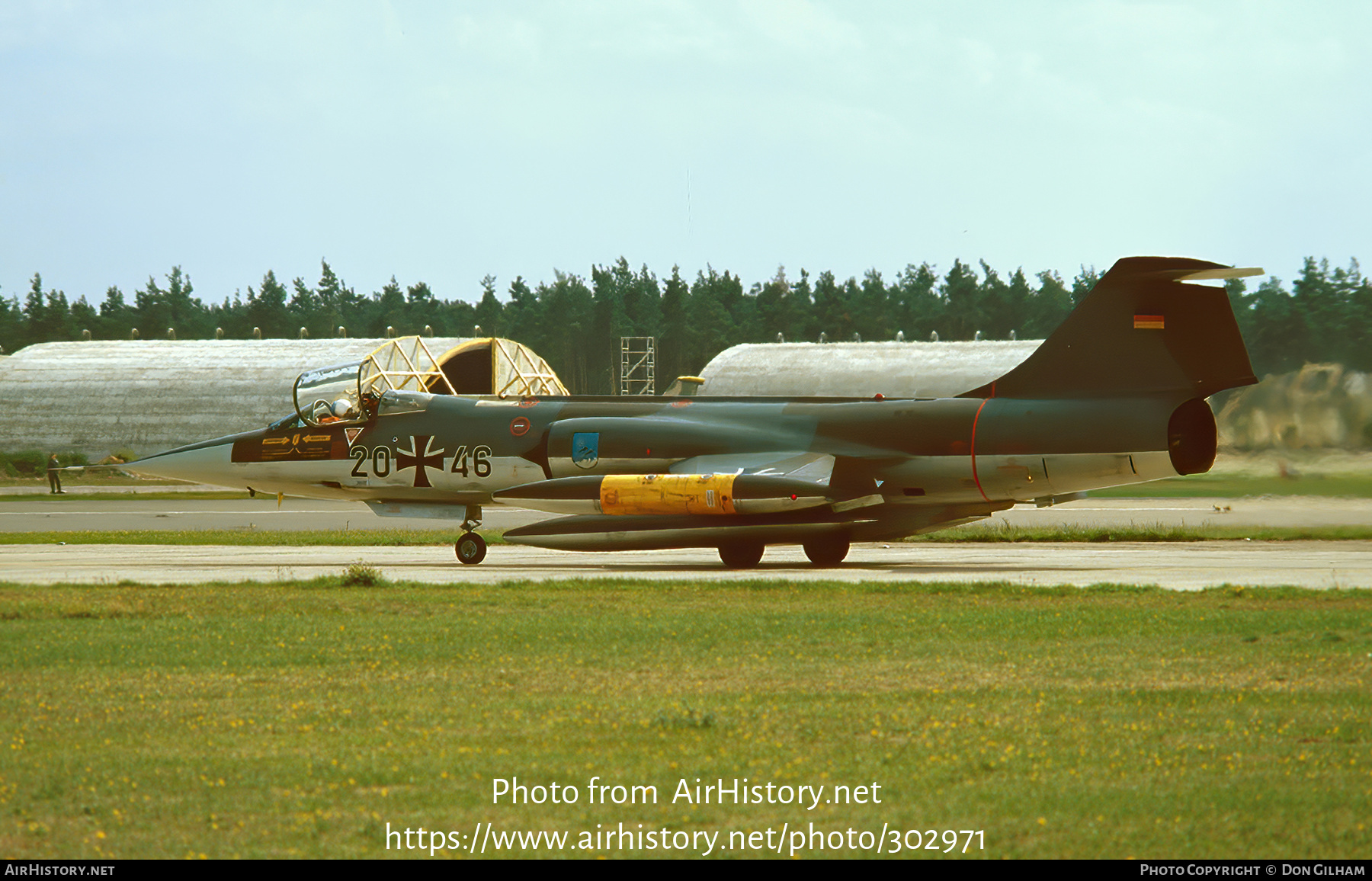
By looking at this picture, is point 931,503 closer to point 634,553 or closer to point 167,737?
point 634,553

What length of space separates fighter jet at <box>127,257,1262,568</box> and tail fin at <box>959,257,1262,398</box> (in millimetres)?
24

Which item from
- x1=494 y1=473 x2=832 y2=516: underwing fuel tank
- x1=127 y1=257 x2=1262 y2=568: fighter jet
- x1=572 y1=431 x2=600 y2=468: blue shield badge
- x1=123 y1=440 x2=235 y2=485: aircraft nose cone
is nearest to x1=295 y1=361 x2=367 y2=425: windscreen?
x1=127 y1=257 x2=1262 y2=568: fighter jet

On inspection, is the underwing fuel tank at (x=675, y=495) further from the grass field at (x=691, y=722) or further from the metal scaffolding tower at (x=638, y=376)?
the metal scaffolding tower at (x=638, y=376)

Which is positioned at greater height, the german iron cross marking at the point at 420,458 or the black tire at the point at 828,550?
the german iron cross marking at the point at 420,458

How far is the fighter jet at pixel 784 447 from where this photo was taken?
61.3 ft

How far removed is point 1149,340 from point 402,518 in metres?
23.0

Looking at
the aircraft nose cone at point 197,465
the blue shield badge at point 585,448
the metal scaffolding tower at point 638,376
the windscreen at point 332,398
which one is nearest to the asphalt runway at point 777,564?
the aircraft nose cone at point 197,465

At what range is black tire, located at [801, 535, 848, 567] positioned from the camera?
2119 centimetres

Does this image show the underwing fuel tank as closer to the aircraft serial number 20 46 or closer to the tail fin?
the aircraft serial number 20 46

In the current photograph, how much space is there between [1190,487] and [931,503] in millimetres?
8370

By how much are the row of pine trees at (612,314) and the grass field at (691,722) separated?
7583 cm

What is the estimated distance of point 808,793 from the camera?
6.37m
